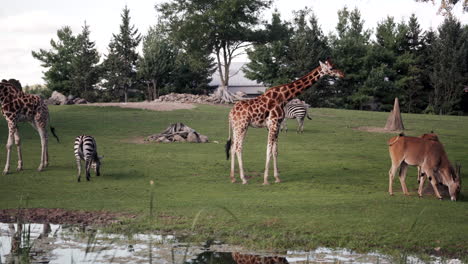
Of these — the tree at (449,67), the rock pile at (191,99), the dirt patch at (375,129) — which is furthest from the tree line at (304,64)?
the dirt patch at (375,129)

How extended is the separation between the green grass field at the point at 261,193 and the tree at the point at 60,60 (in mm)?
43457

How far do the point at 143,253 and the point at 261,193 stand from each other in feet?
20.4

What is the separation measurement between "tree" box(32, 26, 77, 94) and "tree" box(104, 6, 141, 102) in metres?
4.44

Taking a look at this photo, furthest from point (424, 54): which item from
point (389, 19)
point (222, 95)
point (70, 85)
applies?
point (70, 85)

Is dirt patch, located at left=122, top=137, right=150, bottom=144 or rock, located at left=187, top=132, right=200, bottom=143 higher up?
rock, located at left=187, top=132, right=200, bottom=143

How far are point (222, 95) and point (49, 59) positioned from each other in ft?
99.6

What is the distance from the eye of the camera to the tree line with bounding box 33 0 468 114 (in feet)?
229

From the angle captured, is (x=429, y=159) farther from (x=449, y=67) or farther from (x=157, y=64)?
(x=449, y=67)

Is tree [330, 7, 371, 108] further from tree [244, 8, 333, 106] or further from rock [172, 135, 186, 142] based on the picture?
rock [172, 135, 186, 142]

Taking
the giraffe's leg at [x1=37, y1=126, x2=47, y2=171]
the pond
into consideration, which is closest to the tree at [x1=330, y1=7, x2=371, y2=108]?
the giraffe's leg at [x1=37, y1=126, x2=47, y2=171]

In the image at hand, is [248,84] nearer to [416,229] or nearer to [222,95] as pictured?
[222,95]

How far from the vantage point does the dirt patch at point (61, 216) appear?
500 inches

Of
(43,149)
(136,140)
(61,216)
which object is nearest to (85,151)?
(43,149)

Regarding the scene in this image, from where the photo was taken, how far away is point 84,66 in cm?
7269
